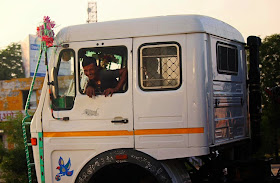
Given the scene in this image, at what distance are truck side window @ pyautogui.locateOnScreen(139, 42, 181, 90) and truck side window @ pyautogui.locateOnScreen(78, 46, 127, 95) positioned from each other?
10.7 inches

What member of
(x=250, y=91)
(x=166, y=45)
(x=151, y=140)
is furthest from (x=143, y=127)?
(x=250, y=91)

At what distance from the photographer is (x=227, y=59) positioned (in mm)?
6496

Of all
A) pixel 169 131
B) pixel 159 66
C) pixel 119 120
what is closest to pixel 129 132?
pixel 119 120

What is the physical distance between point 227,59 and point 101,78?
68.1 inches

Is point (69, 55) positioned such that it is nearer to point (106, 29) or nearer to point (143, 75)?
point (106, 29)

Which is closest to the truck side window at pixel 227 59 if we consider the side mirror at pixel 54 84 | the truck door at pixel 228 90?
the truck door at pixel 228 90

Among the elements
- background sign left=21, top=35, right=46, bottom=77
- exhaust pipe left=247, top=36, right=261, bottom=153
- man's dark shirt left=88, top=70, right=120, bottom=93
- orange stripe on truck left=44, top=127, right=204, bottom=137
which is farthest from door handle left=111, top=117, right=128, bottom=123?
background sign left=21, top=35, right=46, bottom=77

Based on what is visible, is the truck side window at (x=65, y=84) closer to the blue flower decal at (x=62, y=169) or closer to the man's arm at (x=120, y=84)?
the man's arm at (x=120, y=84)

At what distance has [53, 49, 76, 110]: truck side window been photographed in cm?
612

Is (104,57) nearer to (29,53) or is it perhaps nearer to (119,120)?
(119,120)

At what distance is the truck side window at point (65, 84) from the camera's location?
6125 mm

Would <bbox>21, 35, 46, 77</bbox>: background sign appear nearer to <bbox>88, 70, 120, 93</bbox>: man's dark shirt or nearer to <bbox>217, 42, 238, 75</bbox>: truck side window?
<bbox>217, 42, 238, 75</bbox>: truck side window

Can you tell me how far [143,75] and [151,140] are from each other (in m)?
0.79

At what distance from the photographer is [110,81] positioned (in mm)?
6016
